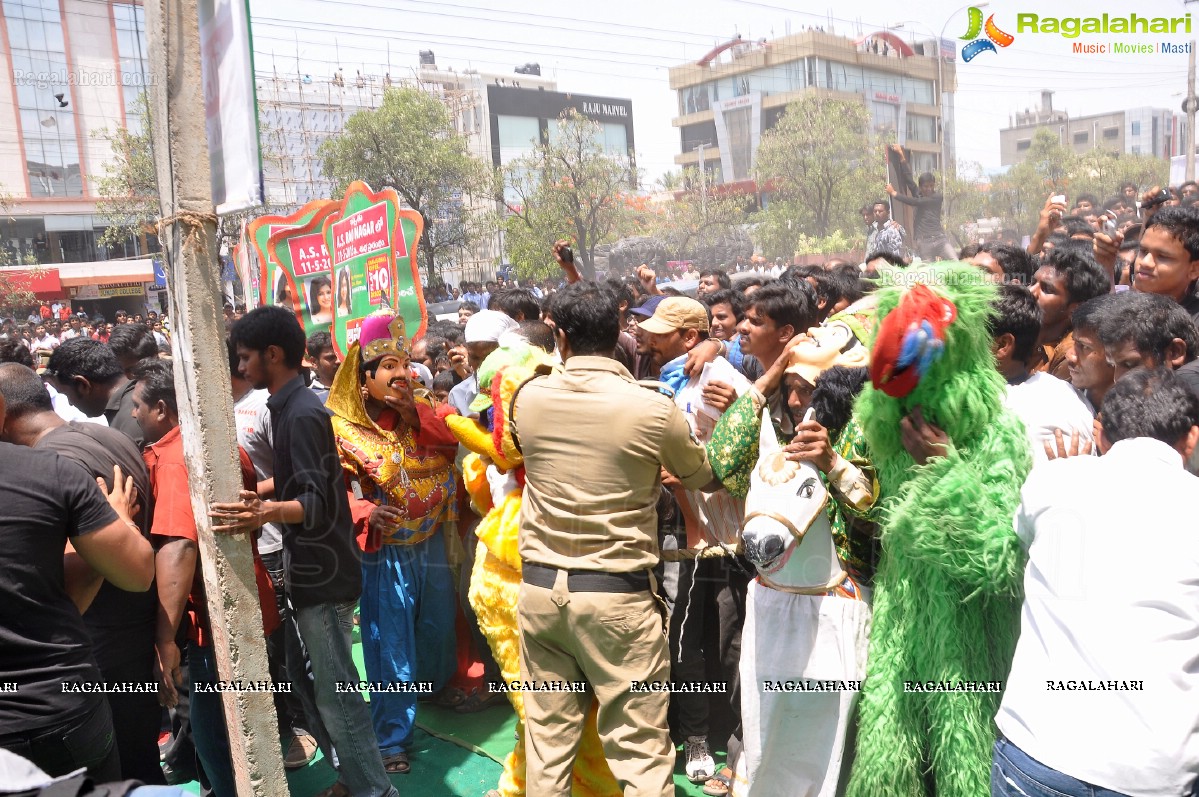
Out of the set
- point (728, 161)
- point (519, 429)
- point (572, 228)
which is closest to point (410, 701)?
point (519, 429)

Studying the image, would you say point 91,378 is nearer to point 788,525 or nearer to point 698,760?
point 698,760

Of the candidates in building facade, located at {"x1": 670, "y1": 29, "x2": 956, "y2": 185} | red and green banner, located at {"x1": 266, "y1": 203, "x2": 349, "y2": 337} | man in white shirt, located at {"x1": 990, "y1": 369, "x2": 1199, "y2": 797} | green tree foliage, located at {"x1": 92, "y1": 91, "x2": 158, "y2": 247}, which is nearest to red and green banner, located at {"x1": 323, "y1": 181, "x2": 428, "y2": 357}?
red and green banner, located at {"x1": 266, "y1": 203, "x2": 349, "y2": 337}

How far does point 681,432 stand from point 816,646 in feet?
2.49

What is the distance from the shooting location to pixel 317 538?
311 cm

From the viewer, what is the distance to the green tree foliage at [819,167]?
2380cm

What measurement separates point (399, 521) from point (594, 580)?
1.41 metres

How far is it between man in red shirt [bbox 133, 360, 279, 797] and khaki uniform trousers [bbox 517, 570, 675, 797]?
1091mm

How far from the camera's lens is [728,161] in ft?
173

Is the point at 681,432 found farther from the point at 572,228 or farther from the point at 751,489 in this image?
the point at 572,228

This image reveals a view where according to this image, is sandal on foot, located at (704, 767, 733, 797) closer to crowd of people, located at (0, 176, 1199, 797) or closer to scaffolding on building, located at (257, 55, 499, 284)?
crowd of people, located at (0, 176, 1199, 797)

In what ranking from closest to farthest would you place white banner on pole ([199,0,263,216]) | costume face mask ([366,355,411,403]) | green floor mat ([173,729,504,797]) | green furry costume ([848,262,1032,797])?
white banner on pole ([199,0,263,216])
green furry costume ([848,262,1032,797])
green floor mat ([173,729,504,797])
costume face mask ([366,355,411,403])

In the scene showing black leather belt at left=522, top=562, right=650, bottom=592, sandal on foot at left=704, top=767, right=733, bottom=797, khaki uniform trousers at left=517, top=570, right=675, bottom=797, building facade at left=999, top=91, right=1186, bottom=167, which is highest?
building facade at left=999, top=91, right=1186, bottom=167

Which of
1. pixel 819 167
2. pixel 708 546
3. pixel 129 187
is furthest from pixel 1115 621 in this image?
pixel 129 187

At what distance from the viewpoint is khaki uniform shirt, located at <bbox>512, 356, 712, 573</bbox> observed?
2.63 meters
